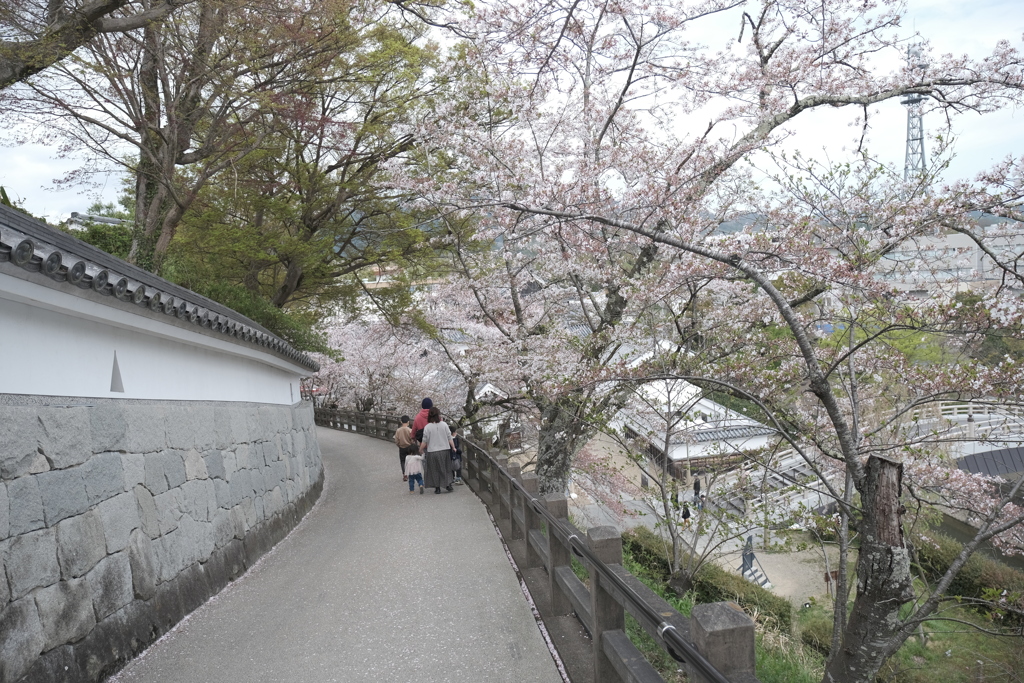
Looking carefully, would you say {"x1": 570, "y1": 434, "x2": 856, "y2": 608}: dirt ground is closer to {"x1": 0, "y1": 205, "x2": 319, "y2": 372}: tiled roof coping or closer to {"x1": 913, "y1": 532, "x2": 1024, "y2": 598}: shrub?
{"x1": 913, "y1": 532, "x2": 1024, "y2": 598}: shrub

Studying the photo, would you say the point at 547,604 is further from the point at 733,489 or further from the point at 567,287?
the point at 567,287

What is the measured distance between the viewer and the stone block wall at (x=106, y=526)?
12.2 feet

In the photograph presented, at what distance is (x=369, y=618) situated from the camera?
17.7 ft

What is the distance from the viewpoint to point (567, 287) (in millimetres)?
12258

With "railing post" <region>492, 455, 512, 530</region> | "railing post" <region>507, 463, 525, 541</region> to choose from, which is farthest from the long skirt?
"railing post" <region>507, 463, 525, 541</region>

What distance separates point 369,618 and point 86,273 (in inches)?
122

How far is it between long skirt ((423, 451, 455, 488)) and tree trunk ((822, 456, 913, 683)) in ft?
26.5

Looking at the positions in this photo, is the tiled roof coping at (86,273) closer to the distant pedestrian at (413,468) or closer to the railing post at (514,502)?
the railing post at (514,502)

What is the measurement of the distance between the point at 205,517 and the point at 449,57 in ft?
33.6

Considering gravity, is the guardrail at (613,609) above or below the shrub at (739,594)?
above

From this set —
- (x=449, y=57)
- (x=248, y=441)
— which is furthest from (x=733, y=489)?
(x=449, y=57)

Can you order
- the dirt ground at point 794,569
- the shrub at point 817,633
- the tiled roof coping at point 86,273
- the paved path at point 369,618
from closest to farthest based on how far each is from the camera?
the tiled roof coping at point 86,273, the paved path at point 369,618, the shrub at point 817,633, the dirt ground at point 794,569

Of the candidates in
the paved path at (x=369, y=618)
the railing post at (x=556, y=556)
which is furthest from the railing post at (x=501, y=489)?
the railing post at (x=556, y=556)

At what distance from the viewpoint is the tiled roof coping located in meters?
3.50
